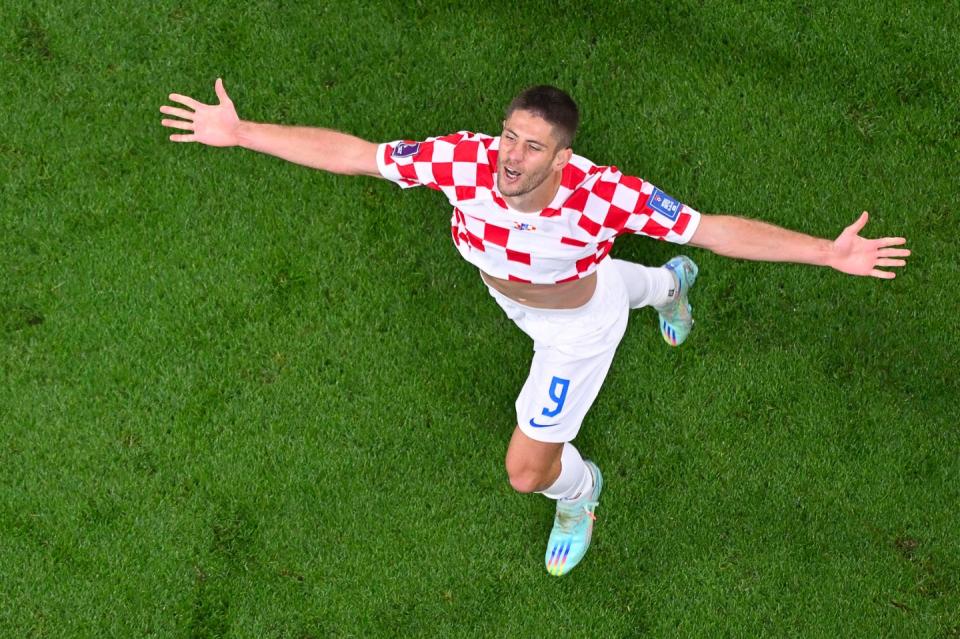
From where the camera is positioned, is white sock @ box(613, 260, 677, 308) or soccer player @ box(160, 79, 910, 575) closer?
soccer player @ box(160, 79, 910, 575)

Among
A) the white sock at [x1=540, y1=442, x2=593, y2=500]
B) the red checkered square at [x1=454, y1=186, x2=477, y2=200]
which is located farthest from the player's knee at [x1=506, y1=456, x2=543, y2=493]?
the red checkered square at [x1=454, y1=186, x2=477, y2=200]

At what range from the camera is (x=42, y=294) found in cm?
506

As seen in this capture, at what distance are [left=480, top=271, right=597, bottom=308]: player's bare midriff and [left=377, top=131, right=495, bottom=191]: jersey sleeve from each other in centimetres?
55

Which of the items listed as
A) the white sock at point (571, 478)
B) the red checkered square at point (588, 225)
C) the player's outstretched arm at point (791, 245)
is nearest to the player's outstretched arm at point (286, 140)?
the red checkered square at point (588, 225)

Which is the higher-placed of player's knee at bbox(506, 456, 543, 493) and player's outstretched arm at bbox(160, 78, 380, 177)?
player's outstretched arm at bbox(160, 78, 380, 177)

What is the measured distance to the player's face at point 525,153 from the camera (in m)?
3.55

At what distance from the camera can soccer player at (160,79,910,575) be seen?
3.66m

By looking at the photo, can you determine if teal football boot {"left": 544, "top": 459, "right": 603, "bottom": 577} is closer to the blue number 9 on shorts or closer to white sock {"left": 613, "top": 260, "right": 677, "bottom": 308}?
the blue number 9 on shorts

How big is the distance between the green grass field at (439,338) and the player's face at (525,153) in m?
1.54

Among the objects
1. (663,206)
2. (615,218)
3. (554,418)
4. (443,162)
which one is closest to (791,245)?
(663,206)

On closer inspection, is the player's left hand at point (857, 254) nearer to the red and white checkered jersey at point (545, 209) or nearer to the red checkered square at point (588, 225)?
the red and white checkered jersey at point (545, 209)

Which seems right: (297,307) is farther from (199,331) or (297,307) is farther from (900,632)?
(900,632)

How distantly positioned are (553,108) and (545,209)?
435 mm

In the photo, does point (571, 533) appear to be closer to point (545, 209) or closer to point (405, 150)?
point (545, 209)
